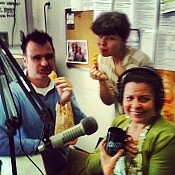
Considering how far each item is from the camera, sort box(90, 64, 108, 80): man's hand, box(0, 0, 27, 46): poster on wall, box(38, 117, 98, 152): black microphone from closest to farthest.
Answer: box(38, 117, 98, 152): black microphone, box(90, 64, 108, 80): man's hand, box(0, 0, 27, 46): poster on wall

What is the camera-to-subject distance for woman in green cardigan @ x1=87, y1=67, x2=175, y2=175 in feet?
2.14

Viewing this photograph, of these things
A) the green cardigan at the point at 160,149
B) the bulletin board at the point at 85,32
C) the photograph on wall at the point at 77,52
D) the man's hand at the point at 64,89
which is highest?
the bulletin board at the point at 85,32

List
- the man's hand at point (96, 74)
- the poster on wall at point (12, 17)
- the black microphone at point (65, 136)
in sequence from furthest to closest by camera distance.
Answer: the poster on wall at point (12, 17) → the man's hand at point (96, 74) → the black microphone at point (65, 136)

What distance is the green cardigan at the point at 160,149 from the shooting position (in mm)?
647

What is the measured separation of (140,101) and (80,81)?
0.69 feet

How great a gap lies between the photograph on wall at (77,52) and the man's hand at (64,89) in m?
0.06

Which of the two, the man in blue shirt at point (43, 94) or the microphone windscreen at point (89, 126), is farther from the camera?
the man in blue shirt at point (43, 94)

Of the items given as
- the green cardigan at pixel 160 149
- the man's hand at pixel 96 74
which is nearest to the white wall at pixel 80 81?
the man's hand at pixel 96 74

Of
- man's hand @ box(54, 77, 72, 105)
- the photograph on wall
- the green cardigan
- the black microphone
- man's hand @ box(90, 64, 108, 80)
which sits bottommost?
the green cardigan

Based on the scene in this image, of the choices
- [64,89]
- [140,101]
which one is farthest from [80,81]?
[140,101]

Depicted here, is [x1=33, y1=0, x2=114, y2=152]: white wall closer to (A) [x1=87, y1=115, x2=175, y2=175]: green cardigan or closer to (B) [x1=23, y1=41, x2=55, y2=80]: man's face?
(B) [x1=23, y1=41, x2=55, y2=80]: man's face

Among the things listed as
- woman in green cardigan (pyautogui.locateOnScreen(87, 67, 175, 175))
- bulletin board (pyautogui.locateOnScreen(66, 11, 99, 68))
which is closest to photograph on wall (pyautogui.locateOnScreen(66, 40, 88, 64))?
bulletin board (pyautogui.locateOnScreen(66, 11, 99, 68))

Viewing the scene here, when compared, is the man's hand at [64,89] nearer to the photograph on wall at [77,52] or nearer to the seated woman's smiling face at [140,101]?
the photograph on wall at [77,52]

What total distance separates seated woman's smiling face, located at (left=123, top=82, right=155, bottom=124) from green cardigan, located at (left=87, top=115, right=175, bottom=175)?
0.03 meters
